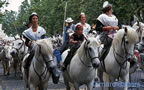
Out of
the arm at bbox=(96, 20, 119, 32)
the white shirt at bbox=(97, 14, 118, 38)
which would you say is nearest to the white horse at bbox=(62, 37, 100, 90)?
the arm at bbox=(96, 20, 119, 32)

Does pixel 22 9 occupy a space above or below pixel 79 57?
above

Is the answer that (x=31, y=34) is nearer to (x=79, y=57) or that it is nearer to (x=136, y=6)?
(x=79, y=57)

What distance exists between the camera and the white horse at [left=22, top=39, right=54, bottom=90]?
10.4 metres

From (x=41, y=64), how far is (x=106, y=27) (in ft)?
9.21

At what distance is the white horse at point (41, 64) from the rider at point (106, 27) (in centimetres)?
253

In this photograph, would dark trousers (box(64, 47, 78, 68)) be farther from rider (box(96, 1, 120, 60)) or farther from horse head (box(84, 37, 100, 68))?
horse head (box(84, 37, 100, 68))

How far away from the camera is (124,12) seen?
4062 centimetres

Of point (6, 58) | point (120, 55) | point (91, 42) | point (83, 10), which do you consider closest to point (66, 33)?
point (120, 55)

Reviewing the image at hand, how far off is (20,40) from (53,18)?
188ft

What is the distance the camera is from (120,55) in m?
11.9

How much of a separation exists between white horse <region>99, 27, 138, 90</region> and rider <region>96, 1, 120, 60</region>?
20.2 inches

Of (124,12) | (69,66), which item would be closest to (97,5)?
(124,12)

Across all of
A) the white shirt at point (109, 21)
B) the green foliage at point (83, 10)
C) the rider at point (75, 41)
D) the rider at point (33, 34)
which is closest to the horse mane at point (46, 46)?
the rider at point (33, 34)

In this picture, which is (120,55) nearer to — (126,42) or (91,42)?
(126,42)
